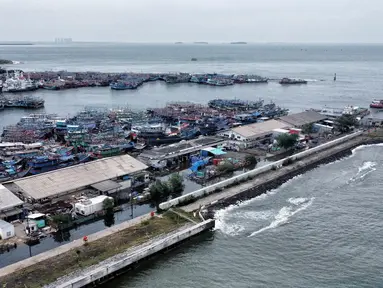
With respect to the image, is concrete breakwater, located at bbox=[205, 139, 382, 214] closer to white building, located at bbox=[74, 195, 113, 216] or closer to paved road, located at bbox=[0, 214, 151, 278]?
paved road, located at bbox=[0, 214, 151, 278]

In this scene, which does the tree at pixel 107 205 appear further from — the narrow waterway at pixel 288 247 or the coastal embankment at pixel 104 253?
the narrow waterway at pixel 288 247

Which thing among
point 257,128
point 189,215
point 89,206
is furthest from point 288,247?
point 257,128

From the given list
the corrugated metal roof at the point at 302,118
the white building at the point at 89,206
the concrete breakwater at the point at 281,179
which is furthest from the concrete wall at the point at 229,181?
the corrugated metal roof at the point at 302,118

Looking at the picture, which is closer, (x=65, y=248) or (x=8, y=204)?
(x=65, y=248)

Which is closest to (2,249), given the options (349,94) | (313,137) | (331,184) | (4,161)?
(4,161)

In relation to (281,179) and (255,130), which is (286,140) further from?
(281,179)

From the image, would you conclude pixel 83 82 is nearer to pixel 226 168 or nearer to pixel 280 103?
pixel 280 103
